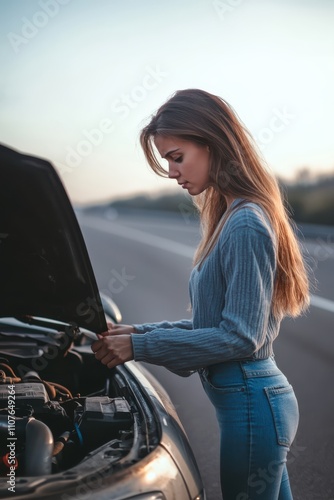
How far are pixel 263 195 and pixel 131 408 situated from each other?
3.30 ft

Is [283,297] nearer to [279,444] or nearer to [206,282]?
[206,282]

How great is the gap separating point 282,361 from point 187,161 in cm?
503

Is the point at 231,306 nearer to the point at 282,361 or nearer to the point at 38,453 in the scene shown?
the point at 38,453

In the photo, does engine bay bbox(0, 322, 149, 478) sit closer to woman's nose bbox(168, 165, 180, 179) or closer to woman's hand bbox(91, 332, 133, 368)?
woman's hand bbox(91, 332, 133, 368)

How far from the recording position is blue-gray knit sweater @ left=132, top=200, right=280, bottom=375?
2260 millimetres

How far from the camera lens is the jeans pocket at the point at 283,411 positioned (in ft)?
7.69

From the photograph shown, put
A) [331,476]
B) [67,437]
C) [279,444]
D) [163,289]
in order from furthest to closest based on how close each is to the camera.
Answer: [163,289]
[331,476]
[67,437]
[279,444]

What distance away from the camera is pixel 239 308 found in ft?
7.43

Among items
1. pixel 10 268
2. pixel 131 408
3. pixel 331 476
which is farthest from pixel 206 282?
pixel 331 476

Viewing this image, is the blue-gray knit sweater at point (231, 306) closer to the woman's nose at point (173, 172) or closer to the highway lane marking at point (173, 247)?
the woman's nose at point (173, 172)

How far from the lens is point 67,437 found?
2566 mm

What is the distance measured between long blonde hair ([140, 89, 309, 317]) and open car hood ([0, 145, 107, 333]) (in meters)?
0.47

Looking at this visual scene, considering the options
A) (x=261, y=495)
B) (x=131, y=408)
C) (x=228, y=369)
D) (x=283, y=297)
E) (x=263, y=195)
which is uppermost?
(x=263, y=195)

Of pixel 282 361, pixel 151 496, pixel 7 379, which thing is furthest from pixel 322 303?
pixel 151 496
